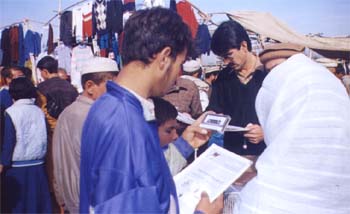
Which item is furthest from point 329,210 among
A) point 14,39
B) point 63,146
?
point 14,39

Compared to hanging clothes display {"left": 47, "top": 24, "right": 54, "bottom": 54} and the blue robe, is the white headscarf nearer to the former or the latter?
the blue robe

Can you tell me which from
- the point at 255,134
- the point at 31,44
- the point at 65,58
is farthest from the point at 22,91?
the point at 31,44

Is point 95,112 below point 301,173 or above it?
above

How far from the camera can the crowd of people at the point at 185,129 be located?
45.3 inches

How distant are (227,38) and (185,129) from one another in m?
1.08

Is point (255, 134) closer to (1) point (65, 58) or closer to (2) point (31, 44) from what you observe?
(1) point (65, 58)

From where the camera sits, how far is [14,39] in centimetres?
868

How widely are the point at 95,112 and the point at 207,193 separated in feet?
1.75

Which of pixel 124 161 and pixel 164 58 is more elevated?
pixel 164 58

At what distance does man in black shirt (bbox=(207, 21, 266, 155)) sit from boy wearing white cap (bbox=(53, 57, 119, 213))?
797 mm

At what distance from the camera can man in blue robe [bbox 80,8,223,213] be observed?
3.70ft

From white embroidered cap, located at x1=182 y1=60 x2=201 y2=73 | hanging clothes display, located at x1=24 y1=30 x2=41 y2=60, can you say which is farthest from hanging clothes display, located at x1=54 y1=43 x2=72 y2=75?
white embroidered cap, located at x1=182 y1=60 x2=201 y2=73

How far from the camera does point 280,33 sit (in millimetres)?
5727

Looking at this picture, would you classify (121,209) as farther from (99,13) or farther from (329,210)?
(99,13)
